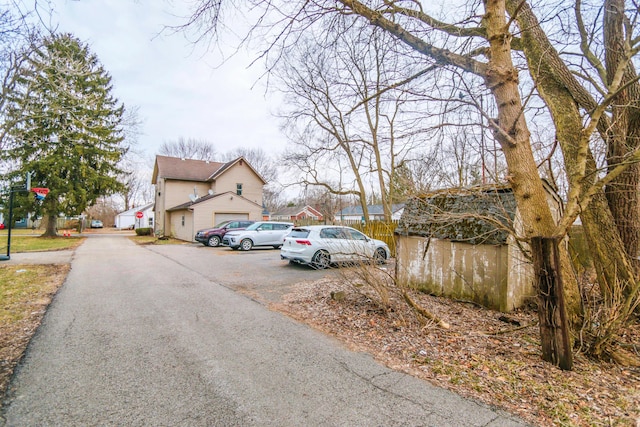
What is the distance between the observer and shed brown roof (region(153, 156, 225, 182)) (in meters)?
26.9

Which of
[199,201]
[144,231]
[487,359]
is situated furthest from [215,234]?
[487,359]

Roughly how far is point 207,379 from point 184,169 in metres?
28.0

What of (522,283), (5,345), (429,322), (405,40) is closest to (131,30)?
(405,40)

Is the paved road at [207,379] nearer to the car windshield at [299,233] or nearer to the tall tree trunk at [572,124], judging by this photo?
the tall tree trunk at [572,124]

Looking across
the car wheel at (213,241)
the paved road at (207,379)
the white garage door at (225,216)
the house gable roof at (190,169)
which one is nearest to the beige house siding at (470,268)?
the paved road at (207,379)

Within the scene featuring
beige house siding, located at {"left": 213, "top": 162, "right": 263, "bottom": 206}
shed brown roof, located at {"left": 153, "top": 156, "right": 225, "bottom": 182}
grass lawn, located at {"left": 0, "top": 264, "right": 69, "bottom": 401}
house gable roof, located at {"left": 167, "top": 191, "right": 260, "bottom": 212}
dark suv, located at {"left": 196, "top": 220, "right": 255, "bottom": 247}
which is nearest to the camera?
grass lawn, located at {"left": 0, "top": 264, "right": 69, "bottom": 401}

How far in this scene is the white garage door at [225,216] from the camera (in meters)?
23.2

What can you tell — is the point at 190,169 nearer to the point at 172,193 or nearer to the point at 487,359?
the point at 172,193

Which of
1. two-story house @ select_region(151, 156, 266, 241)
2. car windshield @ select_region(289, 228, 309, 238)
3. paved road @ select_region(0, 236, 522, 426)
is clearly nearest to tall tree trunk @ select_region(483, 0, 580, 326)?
paved road @ select_region(0, 236, 522, 426)

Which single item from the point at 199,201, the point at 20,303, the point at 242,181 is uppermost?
the point at 242,181

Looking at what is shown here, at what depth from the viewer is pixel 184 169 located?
2828cm

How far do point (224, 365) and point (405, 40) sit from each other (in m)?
5.10

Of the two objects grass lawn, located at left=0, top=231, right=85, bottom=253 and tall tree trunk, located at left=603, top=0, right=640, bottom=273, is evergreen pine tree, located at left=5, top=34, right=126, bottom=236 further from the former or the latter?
tall tree trunk, located at left=603, top=0, right=640, bottom=273

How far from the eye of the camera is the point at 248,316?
5.41 m
